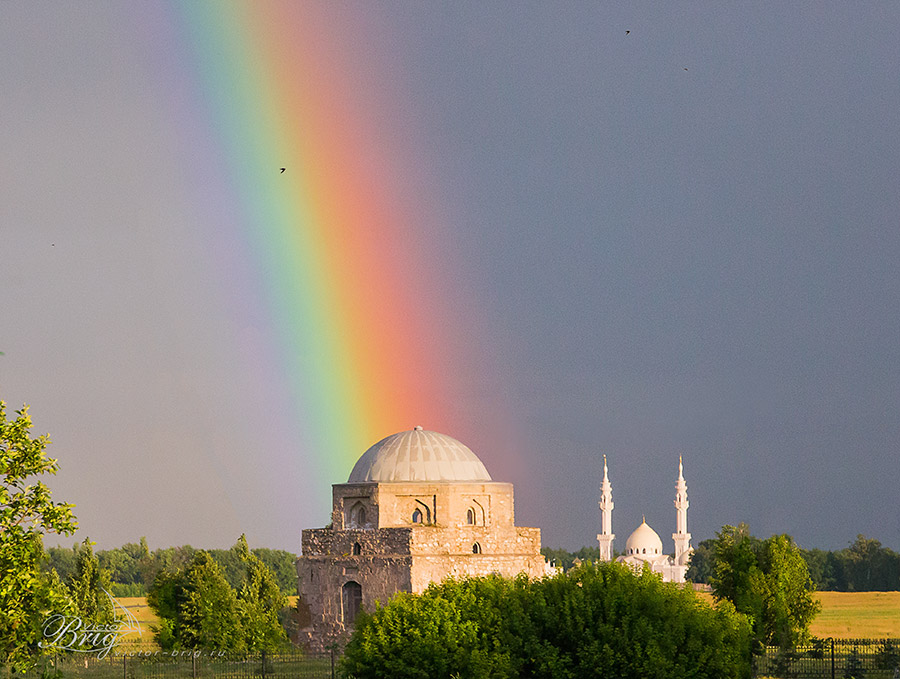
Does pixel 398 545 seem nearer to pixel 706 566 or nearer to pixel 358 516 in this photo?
pixel 358 516

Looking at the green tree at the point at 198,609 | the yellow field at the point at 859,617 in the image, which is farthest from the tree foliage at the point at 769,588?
the green tree at the point at 198,609

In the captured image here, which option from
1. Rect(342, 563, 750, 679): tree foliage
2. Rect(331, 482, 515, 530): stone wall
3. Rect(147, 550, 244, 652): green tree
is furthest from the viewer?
Rect(147, 550, 244, 652): green tree

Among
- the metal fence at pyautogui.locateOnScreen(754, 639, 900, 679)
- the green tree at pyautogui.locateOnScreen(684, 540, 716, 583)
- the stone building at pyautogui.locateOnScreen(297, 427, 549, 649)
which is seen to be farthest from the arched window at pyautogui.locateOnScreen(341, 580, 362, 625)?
the green tree at pyautogui.locateOnScreen(684, 540, 716, 583)

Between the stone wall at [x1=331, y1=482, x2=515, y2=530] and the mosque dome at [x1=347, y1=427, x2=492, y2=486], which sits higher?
the mosque dome at [x1=347, y1=427, x2=492, y2=486]

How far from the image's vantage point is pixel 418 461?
4869 cm

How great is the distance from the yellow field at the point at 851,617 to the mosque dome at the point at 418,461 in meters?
11.3

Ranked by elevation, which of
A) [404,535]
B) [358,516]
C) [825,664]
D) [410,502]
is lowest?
[825,664]

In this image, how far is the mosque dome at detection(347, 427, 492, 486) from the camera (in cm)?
4847

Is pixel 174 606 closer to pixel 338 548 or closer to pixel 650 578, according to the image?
pixel 338 548

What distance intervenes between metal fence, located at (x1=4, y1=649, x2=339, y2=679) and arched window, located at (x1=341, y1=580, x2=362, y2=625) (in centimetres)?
200

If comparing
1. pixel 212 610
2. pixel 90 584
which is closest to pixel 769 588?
pixel 212 610

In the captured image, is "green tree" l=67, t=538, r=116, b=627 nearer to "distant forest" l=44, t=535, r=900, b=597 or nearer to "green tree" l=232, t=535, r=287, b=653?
"green tree" l=232, t=535, r=287, b=653

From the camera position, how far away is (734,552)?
49.9 metres

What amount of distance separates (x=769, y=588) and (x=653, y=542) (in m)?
106
